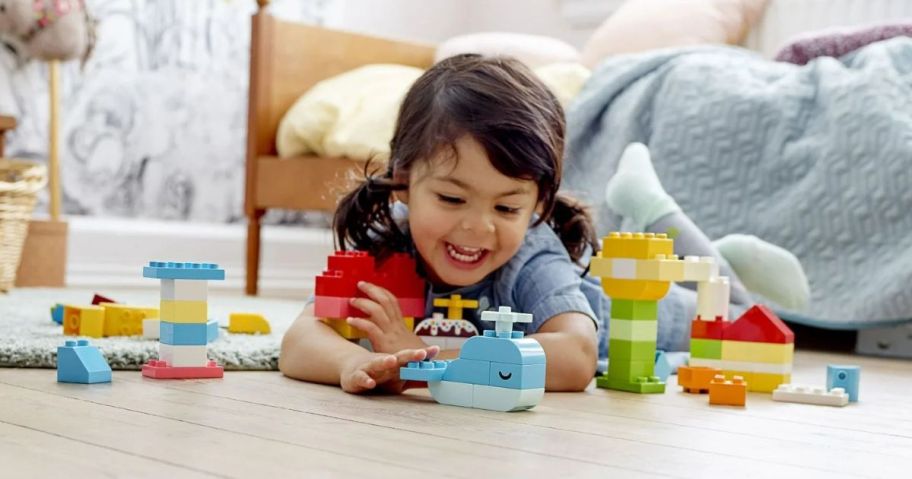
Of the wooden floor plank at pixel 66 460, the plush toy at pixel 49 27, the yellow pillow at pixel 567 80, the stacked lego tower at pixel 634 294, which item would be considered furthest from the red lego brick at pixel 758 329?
the plush toy at pixel 49 27

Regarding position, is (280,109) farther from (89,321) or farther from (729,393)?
(729,393)

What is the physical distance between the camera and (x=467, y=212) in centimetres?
122

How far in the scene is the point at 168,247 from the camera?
3.15 m

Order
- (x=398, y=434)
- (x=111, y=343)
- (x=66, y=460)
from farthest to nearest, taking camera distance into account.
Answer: (x=111, y=343) → (x=398, y=434) → (x=66, y=460)

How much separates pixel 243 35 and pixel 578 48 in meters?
1.02

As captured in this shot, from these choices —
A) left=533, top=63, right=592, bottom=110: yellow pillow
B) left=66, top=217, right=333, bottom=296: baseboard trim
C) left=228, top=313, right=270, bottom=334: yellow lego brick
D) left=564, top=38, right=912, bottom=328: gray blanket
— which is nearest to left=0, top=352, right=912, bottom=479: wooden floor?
left=228, top=313, right=270, bottom=334: yellow lego brick

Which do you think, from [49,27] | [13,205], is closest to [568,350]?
[13,205]

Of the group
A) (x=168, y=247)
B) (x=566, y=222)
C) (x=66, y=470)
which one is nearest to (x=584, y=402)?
(x=566, y=222)

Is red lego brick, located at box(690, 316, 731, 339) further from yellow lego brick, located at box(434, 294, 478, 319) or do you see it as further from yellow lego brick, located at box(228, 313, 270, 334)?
yellow lego brick, located at box(228, 313, 270, 334)

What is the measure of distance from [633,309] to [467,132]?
0.27 m

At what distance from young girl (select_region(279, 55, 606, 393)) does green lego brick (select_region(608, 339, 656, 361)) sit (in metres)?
0.04

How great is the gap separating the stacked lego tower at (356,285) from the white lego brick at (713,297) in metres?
0.35

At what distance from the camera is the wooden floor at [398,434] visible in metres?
0.75

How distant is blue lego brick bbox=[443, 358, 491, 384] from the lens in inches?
41.9
